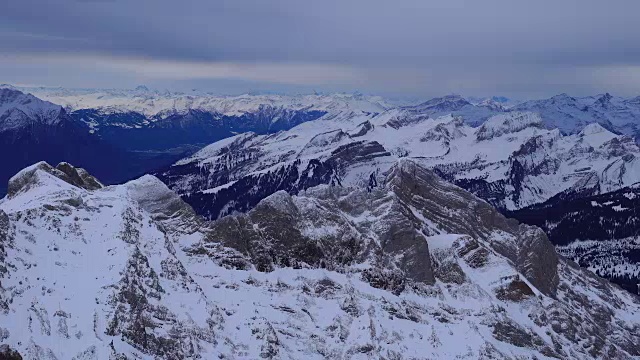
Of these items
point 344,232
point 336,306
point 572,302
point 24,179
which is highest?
point 24,179

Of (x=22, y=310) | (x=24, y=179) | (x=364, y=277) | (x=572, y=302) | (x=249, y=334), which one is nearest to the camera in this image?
(x=22, y=310)

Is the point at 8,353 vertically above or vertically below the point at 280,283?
above

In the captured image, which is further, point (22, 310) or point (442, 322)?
point (442, 322)

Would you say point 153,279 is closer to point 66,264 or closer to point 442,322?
point 66,264

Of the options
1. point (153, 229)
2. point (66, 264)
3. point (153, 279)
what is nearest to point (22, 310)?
point (66, 264)

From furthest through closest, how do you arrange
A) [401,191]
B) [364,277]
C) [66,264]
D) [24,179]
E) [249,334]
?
[401,191] → [364,277] → [24,179] → [249,334] → [66,264]

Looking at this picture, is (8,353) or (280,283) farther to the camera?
(280,283)

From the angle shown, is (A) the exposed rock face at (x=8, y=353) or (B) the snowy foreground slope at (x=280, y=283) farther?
(B) the snowy foreground slope at (x=280, y=283)

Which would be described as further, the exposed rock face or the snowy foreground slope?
the snowy foreground slope
